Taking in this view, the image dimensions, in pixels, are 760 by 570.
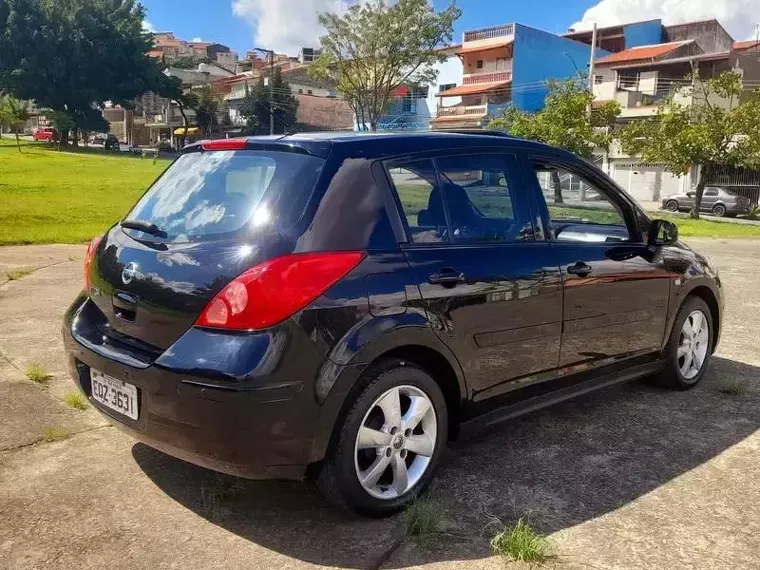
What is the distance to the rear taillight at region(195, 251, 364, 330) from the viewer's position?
2.62 metres

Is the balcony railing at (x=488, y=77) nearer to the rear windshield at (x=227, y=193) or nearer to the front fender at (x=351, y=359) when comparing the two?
the rear windshield at (x=227, y=193)

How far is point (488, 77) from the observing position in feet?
172

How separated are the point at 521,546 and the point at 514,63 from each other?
51.7 m

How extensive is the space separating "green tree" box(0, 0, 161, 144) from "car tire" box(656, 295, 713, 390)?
60.6 metres

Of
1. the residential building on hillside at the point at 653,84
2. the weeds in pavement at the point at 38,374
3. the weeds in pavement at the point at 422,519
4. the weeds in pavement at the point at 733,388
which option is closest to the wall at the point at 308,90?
the residential building on hillside at the point at 653,84

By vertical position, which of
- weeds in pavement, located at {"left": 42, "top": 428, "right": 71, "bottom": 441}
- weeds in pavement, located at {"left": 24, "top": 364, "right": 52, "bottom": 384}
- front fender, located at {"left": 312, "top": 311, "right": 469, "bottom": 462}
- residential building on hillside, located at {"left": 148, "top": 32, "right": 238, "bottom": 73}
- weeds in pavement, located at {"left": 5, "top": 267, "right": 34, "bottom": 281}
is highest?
residential building on hillside, located at {"left": 148, "top": 32, "right": 238, "bottom": 73}

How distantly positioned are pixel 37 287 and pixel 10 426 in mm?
4234

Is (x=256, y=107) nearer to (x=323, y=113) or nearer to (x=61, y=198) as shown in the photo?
(x=323, y=113)

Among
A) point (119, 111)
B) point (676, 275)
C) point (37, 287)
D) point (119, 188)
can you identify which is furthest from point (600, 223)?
point (119, 111)

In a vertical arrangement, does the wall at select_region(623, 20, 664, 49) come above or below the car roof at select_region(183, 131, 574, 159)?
above

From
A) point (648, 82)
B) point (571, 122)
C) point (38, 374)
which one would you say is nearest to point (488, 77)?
point (648, 82)

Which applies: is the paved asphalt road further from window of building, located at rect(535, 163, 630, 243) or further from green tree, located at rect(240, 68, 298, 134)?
green tree, located at rect(240, 68, 298, 134)

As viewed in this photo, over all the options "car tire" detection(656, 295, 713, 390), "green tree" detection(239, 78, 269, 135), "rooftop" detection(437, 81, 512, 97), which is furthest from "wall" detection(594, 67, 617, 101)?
"car tire" detection(656, 295, 713, 390)

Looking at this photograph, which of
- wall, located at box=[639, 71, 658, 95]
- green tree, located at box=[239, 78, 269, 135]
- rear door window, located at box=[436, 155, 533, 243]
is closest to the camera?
rear door window, located at box=[436, 155, 533, 243]
